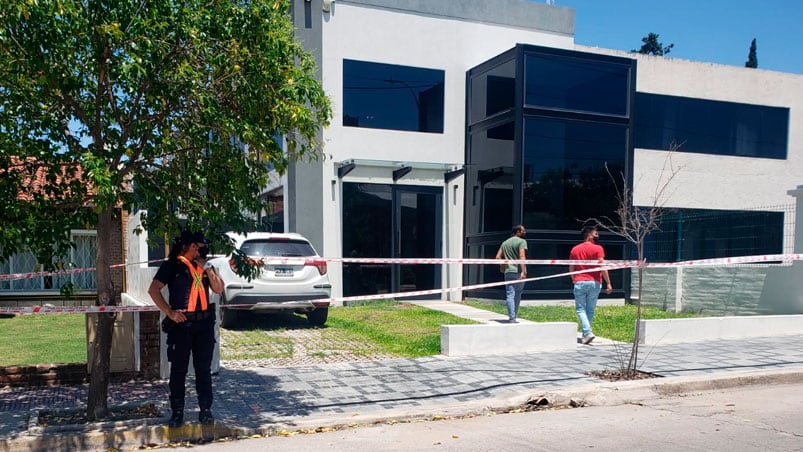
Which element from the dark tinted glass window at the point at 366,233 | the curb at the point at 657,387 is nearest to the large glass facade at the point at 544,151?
the dark tinted glass window at the point at 366,233

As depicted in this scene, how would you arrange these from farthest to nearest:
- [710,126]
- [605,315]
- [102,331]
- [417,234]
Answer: [710,126], [417,234], [605,315], [102,331]

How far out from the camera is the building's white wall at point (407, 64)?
15.3m

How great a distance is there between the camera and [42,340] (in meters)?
11.0

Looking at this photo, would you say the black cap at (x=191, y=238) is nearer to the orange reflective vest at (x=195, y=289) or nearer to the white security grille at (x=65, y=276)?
the orange reflective vest at (x=195, y=289)

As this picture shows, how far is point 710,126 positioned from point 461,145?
798cm

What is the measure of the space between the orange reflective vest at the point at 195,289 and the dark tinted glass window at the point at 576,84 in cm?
1044

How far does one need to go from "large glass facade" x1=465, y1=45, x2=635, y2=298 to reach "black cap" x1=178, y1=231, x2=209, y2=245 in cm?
961

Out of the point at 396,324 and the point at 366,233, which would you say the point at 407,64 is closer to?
the point at 366,233

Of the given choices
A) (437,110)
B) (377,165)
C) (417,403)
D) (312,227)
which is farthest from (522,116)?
(417,403)

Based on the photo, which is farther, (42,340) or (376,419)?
(42,340)

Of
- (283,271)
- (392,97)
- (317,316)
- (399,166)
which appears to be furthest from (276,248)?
(392,97)

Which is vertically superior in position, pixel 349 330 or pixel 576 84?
pixel 576 84

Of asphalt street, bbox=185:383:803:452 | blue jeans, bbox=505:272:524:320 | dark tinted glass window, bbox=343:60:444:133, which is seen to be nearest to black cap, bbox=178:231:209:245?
asphalt street, bbox=185:383:803:452

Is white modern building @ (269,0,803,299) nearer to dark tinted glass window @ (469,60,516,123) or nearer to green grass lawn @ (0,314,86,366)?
dark tinted glass window @ (469,60,516,123)
